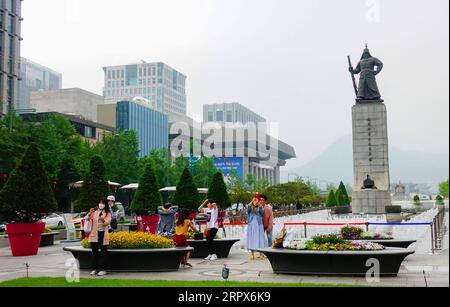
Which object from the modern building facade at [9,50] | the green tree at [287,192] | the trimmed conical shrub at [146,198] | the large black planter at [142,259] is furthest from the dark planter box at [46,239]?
the modern building facade at [9,50]

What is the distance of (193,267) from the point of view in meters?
13.4

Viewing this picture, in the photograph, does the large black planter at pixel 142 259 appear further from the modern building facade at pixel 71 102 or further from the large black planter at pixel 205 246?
the modern building facade at pixel 71 102

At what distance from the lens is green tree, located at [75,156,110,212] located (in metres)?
23.4

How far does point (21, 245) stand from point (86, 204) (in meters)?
5.98

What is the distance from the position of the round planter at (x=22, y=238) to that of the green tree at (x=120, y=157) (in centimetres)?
4091

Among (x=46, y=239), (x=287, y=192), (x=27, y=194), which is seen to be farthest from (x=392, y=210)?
(x=27, y=194)

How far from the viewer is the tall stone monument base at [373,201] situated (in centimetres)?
4338

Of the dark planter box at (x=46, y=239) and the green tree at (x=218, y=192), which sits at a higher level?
the green tree at (x=218, y=192)

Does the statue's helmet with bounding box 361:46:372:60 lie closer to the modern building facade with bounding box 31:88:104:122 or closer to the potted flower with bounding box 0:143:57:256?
the potted flower with bounding box 0:143:57:256

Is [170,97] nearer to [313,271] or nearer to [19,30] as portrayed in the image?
[19,30]

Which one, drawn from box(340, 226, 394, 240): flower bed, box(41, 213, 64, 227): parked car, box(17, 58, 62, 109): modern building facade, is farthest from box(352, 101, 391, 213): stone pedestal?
box(17, 58, 62, 109): modern building facade

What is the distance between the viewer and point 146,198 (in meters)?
26.5
